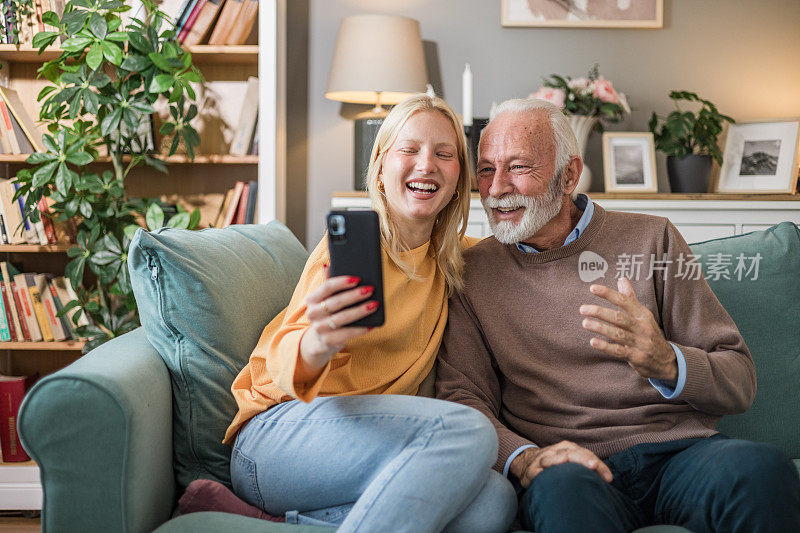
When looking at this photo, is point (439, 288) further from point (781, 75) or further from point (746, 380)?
point (781, 75)

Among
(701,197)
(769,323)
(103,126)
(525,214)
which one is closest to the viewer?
(525,214)

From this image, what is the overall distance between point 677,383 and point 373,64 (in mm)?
1865

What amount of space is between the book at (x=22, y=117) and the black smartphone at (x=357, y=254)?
6.79 ft

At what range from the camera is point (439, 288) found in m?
1.45

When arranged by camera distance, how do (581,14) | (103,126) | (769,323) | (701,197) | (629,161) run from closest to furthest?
(769,323), (103,126), (701,197), (629,161), (581,14)

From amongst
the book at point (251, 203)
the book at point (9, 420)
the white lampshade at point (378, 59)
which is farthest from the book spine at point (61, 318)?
the white lampshade at point (378, 59)

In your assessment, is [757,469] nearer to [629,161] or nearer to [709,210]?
[709,210]

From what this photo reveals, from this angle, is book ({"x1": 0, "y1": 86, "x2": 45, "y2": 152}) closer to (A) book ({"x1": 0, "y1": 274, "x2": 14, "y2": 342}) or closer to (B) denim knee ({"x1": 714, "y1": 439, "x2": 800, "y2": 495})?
(A) book ({"x1": 0, "y1": 274, "x2": 14, "y2": 342})

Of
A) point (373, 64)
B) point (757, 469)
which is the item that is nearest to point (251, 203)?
point (373, 64)

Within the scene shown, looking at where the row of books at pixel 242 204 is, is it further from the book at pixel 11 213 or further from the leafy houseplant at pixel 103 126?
the book at pixel 11 213

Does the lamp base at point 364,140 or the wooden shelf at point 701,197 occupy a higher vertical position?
the lamp base at point 364,140

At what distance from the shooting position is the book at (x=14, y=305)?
8.58ft

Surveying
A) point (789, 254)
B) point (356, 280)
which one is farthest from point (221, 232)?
point (789, 254)

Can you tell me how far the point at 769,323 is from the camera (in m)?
1.58
